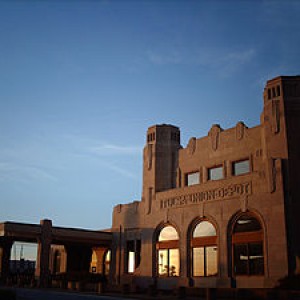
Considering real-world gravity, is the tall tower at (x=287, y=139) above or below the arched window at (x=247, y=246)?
above

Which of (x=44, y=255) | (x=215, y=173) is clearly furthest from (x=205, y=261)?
(x=44, y=255)

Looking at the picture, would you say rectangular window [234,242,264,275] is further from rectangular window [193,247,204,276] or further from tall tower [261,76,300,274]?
rectangular window [193,247,204,276]

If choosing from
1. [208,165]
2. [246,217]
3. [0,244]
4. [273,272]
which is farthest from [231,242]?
[0,244]

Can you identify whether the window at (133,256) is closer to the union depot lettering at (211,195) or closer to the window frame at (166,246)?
the window frame at (166,246)

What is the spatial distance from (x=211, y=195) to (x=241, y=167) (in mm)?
4230

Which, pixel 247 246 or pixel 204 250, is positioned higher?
pixel 247 246

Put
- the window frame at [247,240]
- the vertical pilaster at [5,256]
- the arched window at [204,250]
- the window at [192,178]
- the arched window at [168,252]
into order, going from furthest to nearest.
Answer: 1. the vertical pilaster at [5,256]
2. the window at [192,178]
3. the arched window at [168,252]
4. the arched window at [204,250]
5. the window frame at [247,240]

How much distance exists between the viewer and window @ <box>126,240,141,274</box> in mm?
53031

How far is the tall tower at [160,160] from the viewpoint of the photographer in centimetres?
5247

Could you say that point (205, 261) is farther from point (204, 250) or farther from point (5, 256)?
point (5, 256)

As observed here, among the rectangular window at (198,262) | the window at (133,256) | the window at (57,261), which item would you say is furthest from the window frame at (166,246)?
the window at (57,261)

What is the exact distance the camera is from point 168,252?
1898 inches

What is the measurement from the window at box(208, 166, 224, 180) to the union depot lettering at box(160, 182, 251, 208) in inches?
119

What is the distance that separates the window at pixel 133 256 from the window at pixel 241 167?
15254mm
